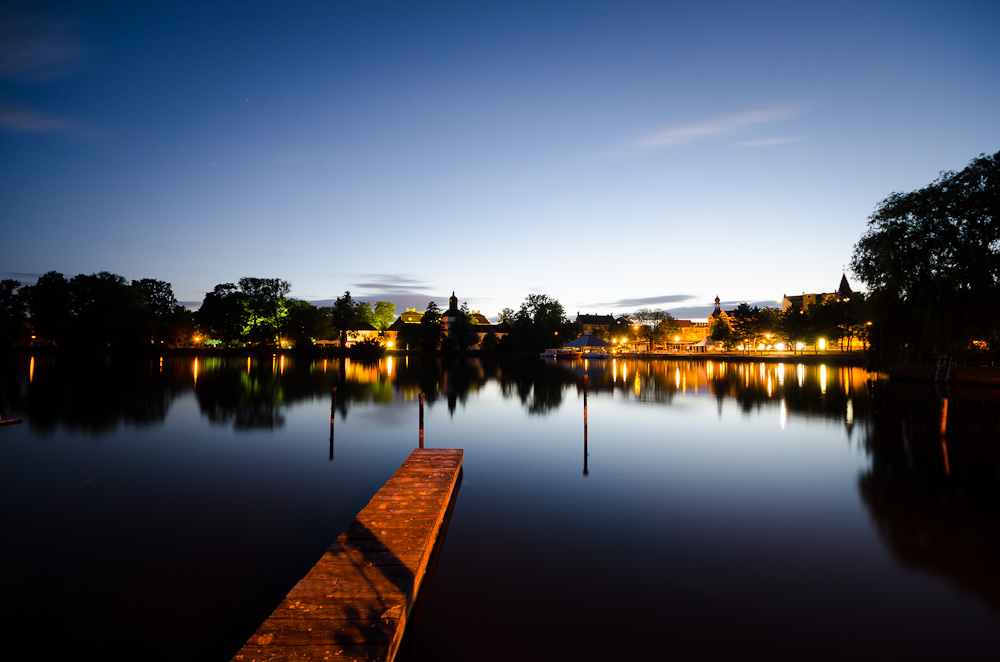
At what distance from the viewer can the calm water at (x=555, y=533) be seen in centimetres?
593

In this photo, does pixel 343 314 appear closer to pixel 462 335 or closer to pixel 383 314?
pixel 462 335

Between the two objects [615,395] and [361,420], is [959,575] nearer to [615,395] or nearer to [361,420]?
[361,420]

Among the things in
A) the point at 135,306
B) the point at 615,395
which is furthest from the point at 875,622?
the point at 135,306

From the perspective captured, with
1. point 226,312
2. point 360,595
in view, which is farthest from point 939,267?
point 226,312

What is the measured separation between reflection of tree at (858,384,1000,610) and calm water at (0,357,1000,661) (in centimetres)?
6

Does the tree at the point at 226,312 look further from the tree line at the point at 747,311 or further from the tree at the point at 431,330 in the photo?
the tree at the point at 431,330

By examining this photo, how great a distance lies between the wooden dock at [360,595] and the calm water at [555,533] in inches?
25.2

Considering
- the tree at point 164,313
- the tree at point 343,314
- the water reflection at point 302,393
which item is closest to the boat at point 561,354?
the tree at point 343,314

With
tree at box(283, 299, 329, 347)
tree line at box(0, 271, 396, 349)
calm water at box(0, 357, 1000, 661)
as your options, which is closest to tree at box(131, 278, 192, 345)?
tree line at box(0, 271, 396, 349)

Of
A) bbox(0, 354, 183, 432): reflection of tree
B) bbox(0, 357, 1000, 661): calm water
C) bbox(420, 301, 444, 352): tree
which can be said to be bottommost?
bbox(0, 357, 1000, 661): calm water

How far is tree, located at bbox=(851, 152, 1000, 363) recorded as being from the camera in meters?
27.3

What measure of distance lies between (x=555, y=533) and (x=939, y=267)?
3180cm

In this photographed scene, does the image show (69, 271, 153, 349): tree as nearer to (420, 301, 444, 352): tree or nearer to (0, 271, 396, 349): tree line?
(0, 271, 396, 349): tree line

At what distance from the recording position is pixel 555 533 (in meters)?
9.02
